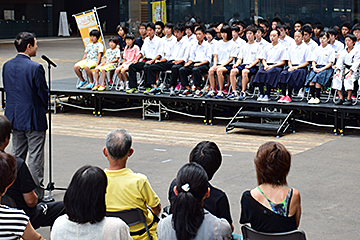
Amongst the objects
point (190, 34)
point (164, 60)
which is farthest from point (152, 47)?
point (190, 34)

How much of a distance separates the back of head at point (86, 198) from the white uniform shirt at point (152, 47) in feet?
28.7

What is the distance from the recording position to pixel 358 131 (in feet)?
30.7

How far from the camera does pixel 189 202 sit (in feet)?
8.68

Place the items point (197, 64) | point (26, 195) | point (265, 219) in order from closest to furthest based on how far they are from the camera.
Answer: point (265, 219)
point (26, 195)
point (197, 64)

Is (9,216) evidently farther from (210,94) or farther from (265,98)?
(210,94)

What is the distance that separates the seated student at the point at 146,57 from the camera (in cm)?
1105

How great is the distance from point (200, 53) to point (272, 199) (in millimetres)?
7737

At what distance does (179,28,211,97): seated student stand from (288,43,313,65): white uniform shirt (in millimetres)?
1777

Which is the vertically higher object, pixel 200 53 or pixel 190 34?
pixel 190 34

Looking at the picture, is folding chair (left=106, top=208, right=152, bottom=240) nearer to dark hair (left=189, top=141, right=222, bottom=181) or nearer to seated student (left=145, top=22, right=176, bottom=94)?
dark hair (left=189, top=141, right=222, bottom=181)

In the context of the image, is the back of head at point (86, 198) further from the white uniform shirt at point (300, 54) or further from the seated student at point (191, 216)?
the white uniform shirt at point (300, 54)

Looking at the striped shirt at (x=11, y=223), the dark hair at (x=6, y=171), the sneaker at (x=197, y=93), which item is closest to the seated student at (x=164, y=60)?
the sneaker at (x=197, y=93)

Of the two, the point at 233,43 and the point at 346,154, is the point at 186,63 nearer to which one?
the point at 233,43

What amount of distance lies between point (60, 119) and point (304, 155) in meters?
5.54
